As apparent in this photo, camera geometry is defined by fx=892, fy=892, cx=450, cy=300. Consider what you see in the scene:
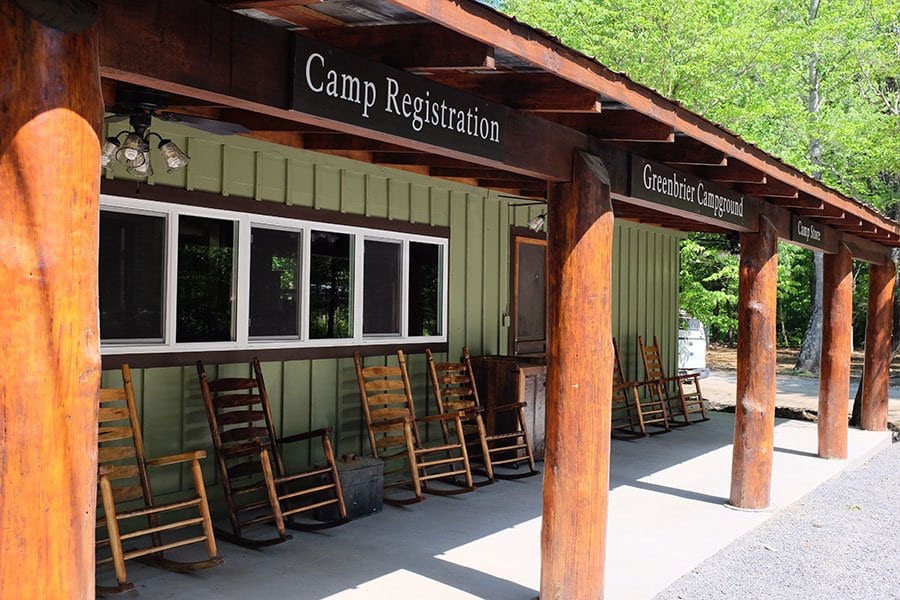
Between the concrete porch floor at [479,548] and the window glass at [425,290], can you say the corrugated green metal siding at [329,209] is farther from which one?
the concrete porch floor at [479,548]

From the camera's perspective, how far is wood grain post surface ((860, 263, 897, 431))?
38.1 feet

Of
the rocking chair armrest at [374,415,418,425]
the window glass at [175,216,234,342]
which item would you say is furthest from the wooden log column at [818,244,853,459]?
the window glass at [175,216,234,342]

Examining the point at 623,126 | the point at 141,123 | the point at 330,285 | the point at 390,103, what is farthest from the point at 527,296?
the point at 390,103

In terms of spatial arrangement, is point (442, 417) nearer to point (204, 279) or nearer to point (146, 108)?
point (204, 279)

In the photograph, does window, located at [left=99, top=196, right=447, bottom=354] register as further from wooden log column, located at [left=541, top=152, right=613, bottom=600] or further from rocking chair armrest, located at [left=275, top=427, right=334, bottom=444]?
wooden log column, located at [left=541, top=152, right=613, bottom=600]

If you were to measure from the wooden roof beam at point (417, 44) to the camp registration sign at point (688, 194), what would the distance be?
2.00m

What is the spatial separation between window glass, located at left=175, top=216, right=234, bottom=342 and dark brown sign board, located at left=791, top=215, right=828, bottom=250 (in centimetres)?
499

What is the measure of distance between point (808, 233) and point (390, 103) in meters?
6.32

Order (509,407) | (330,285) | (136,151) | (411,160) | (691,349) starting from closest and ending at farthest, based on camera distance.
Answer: (136,151) → (411,160) → (330,285) → (509,407) → (691,349)

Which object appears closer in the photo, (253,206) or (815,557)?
(815,557)

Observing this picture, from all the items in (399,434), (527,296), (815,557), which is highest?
(527,296)

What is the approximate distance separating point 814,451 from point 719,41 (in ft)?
29.7

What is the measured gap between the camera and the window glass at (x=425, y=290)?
25.6 ft

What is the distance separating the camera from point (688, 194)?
5695 millimetres
